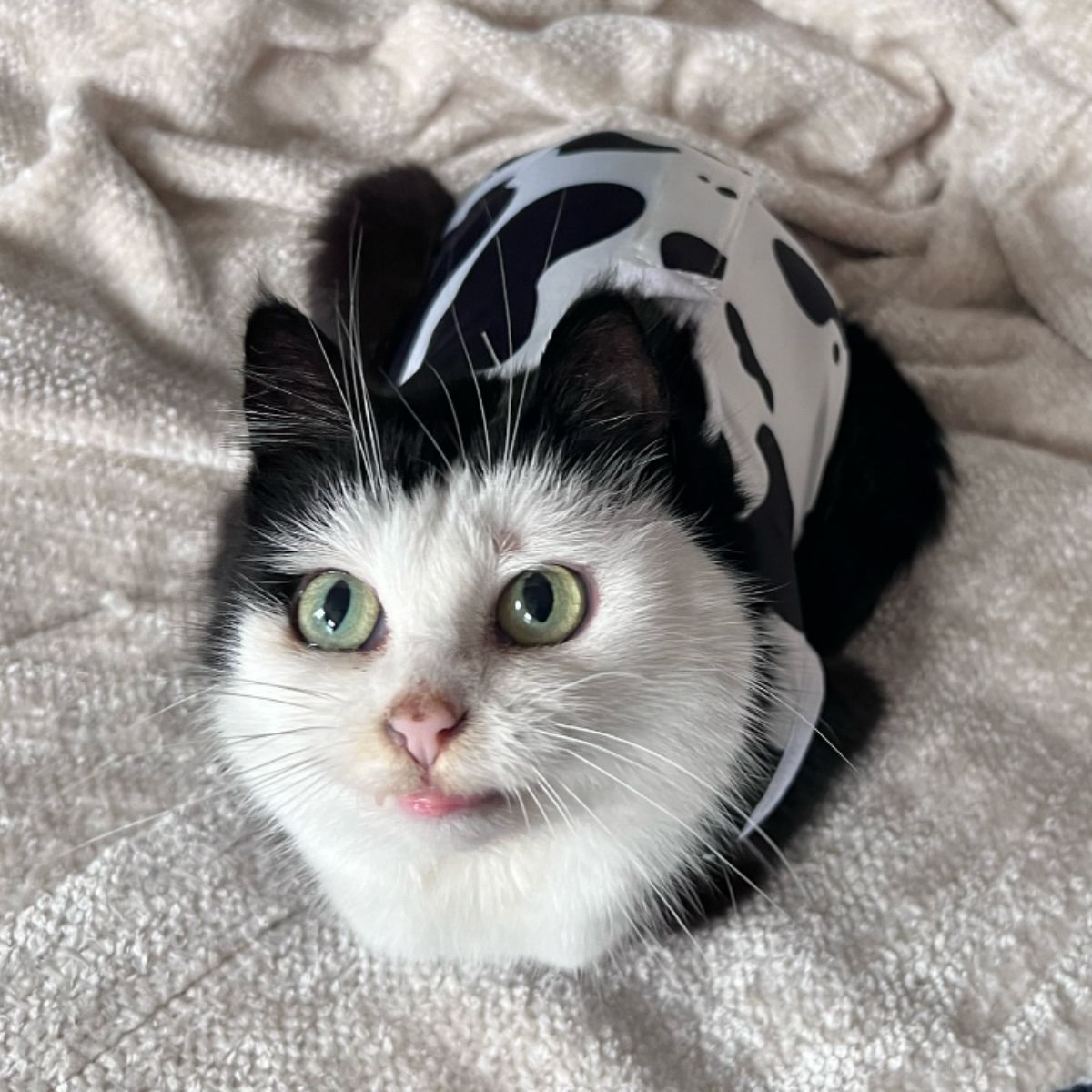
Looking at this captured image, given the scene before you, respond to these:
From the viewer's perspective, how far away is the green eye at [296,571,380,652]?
0.74 meters

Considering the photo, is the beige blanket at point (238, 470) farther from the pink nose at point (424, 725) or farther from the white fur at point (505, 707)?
the pink nose at point (424, 725)

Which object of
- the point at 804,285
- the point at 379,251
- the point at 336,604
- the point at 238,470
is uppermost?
the point at 804,285

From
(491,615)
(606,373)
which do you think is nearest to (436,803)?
(491,615)

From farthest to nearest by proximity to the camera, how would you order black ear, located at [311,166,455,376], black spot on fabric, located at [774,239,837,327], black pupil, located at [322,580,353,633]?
black ear, located at [311,166,455,376]
black spot on fabric, located at [774,239,837,327]
black pupil, located at [322,580,353,633]

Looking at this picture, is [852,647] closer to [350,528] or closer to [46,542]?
[350,528]

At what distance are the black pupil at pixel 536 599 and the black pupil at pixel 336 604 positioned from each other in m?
0.13

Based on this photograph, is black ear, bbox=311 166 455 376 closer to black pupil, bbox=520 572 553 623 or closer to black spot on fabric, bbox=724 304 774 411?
black spot on fabric, bbox=724 304 774 411

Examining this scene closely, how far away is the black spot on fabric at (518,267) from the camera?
0.96 m

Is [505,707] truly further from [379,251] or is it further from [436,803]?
[379,251]

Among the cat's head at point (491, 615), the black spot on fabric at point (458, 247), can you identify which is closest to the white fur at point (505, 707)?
the cat's head at point (491, 615)

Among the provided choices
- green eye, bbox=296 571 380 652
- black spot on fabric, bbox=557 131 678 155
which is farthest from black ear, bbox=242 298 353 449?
black spot on fabric, bbox=557 131 678 155

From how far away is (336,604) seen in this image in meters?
0.76

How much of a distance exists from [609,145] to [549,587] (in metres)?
0.61

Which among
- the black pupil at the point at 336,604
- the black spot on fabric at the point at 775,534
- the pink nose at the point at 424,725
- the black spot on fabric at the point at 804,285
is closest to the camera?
the pink nose at the point at 424,725
